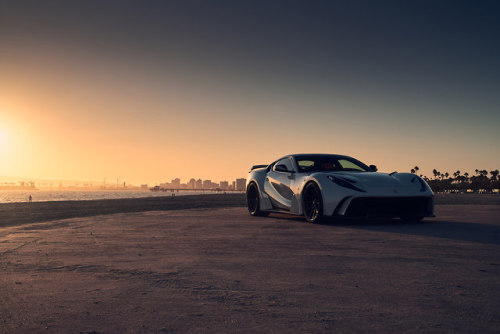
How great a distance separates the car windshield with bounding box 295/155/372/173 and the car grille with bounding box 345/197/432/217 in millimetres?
1594

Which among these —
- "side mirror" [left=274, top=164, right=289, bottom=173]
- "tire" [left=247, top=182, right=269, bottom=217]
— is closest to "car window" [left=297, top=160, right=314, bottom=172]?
"side mirror" [left=274, top=164, right=289, bottom=173]

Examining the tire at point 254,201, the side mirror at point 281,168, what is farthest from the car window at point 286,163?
the tire at point 254,201

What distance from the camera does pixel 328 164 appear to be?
951 cm

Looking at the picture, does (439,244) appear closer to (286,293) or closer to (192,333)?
(286,293)

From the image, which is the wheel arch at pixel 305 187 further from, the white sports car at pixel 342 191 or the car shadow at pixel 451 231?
the car shadow at pixel 451 231

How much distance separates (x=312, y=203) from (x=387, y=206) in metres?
1.42

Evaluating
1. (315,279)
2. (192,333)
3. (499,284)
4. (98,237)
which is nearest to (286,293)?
(315,279)

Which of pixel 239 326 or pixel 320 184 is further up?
pixel 320 184

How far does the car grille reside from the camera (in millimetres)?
7730

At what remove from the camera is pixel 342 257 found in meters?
4.69

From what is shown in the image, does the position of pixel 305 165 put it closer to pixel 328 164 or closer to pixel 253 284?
pixel 328 164

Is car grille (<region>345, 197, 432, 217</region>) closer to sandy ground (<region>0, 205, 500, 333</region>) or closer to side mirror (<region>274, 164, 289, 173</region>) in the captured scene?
sandy ground (<region>0, 205, 500, 333</region>)

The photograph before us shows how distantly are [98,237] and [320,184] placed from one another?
3.96 m

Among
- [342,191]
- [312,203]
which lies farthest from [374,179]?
[312,203]
